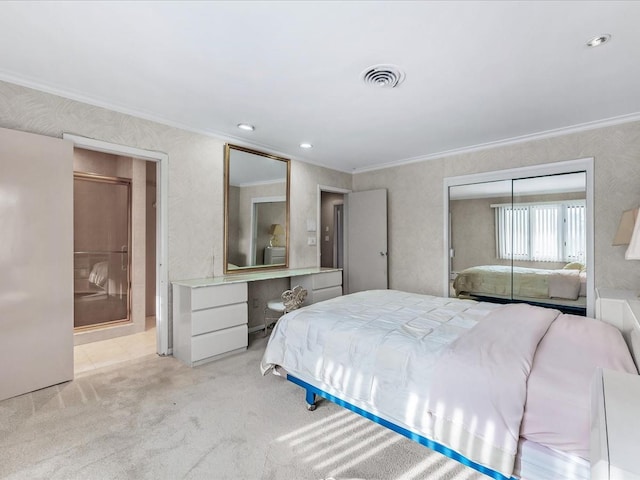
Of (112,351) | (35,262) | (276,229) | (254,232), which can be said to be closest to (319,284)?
(276,229)

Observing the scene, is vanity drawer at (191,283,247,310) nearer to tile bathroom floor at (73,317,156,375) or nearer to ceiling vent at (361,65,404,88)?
tile bathroom floor at (73,317,156,375)

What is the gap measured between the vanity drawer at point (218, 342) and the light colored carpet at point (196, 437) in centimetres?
36

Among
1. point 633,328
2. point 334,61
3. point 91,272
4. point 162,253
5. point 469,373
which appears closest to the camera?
point 469,373

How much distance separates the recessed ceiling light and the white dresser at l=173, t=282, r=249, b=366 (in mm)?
3405

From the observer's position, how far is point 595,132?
10.8 ft

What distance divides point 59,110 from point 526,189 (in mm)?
4992

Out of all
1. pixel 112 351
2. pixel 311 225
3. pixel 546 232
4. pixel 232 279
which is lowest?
pixel 112 351

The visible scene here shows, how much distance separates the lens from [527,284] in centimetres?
383

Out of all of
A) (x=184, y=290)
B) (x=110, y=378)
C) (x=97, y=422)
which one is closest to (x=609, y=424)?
(x=97, y=422)

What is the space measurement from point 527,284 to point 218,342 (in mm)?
3749

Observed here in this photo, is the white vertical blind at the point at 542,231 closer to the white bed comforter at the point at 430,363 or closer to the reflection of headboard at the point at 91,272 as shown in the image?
the white bed comforter at the point at 430,363

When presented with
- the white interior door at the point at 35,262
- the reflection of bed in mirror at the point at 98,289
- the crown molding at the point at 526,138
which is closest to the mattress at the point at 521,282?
the crown molding at the point at 526,138

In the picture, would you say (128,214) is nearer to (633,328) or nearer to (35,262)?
(35,262)

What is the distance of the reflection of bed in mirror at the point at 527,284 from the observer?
349cm
